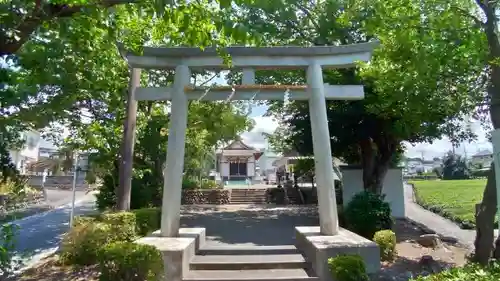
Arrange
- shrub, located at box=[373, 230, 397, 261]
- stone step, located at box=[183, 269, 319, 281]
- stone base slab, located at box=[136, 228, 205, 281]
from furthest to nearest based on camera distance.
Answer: shrub, located at box=[373, 230, 397, 261] → stone step, located at box=[183, 269, 319, 281] → stone base slab, located at box=[136, 228, 205, 281]

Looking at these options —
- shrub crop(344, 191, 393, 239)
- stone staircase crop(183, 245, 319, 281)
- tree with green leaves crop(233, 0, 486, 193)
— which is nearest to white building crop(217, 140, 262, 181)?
tree with green leaves crop(233, 0, 486, 193)

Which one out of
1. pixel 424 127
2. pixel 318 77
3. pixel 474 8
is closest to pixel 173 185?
pixel 318 77

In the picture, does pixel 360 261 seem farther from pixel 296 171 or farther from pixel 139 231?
pixel 296 171

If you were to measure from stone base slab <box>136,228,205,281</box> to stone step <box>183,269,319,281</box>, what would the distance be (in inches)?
8.3

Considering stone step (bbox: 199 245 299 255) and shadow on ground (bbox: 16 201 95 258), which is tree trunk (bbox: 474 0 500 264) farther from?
shadow on ground (bbox: 16 201 95 258)

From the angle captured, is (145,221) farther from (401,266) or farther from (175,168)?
(401,266)

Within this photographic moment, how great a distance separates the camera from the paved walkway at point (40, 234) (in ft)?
34.5

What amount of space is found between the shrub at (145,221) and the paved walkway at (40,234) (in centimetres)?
252

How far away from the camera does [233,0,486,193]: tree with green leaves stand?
7.62 m

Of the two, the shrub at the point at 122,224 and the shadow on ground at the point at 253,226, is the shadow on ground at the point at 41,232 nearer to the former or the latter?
the shrub at the point at 122,224

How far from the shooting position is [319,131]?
8.57 m

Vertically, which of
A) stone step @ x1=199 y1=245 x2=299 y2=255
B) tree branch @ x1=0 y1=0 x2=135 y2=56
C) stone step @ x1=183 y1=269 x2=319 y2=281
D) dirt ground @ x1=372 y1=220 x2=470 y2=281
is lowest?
dirt ground @ x1=372 y1=220 x2=470 y2=281

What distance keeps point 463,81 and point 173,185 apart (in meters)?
6.58

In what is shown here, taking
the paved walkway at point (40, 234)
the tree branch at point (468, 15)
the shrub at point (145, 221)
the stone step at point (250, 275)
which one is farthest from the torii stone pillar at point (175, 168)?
the tree branch at point (468, 15)
